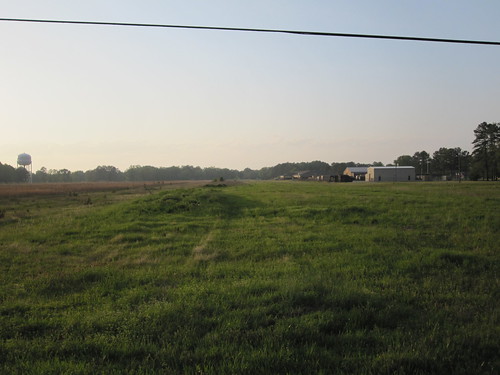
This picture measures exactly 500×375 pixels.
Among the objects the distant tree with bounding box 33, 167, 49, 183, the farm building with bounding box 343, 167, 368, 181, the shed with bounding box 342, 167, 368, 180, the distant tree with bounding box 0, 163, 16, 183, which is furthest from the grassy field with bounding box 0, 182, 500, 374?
the distant tree with bounding box 33, 167, 49, 183

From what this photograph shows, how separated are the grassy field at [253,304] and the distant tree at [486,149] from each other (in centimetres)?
9325

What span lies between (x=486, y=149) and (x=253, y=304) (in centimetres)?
10822

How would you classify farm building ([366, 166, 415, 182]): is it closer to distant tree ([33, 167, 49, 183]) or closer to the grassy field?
the grassy field

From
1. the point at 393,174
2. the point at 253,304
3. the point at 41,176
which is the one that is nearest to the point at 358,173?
the point at 393,174

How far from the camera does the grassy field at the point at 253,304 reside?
3955mm

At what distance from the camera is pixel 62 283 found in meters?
7.31

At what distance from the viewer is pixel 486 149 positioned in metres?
90.4

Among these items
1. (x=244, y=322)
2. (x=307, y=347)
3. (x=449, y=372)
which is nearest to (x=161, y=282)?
(x=244, y=322)

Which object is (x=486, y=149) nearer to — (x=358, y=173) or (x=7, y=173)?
(x=358, y=173)

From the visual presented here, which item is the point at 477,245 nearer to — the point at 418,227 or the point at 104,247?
the point at 418,227

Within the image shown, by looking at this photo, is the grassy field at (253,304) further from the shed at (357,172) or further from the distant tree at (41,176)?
the distant tree at (41,176)

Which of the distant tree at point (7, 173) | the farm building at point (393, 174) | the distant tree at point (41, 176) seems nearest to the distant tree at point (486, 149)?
the farm building at point (393, 174)

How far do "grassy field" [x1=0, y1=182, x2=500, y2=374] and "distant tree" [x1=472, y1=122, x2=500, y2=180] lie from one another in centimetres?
9325

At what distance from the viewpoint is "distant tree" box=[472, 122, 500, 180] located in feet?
285
